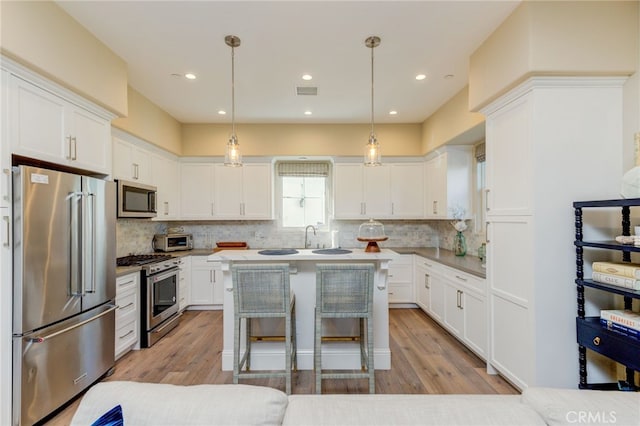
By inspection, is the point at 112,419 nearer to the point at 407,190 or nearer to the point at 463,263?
the point at 463,263

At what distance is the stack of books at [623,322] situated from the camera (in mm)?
1712

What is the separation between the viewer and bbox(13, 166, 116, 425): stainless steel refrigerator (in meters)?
1.85

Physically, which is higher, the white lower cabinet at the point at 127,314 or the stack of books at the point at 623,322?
the stack of books at the point at 623,322

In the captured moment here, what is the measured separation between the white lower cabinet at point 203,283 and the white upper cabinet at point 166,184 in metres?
0.78

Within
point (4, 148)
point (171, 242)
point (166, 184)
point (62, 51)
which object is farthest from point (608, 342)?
point (166, 184)

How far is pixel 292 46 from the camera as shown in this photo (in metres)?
2.60

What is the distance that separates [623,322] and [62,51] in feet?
13.4

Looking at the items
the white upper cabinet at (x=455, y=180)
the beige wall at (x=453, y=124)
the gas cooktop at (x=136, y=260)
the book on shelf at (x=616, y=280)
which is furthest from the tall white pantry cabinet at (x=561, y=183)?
the gas cooktop at (x=136, y=260)

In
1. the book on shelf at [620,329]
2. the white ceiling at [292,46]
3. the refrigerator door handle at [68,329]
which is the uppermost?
the white ceiling at [292,46]

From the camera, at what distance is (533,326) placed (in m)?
2.09

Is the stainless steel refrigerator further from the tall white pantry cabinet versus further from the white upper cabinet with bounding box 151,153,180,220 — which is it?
the tall white pantry cabinet

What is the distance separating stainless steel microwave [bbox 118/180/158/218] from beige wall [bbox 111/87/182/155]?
23.8 inches

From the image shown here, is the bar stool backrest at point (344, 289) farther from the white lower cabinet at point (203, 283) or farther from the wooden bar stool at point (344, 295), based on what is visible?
the white lower cabinet at point (203, 283)

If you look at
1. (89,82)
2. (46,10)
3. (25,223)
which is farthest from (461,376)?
(46,10)
